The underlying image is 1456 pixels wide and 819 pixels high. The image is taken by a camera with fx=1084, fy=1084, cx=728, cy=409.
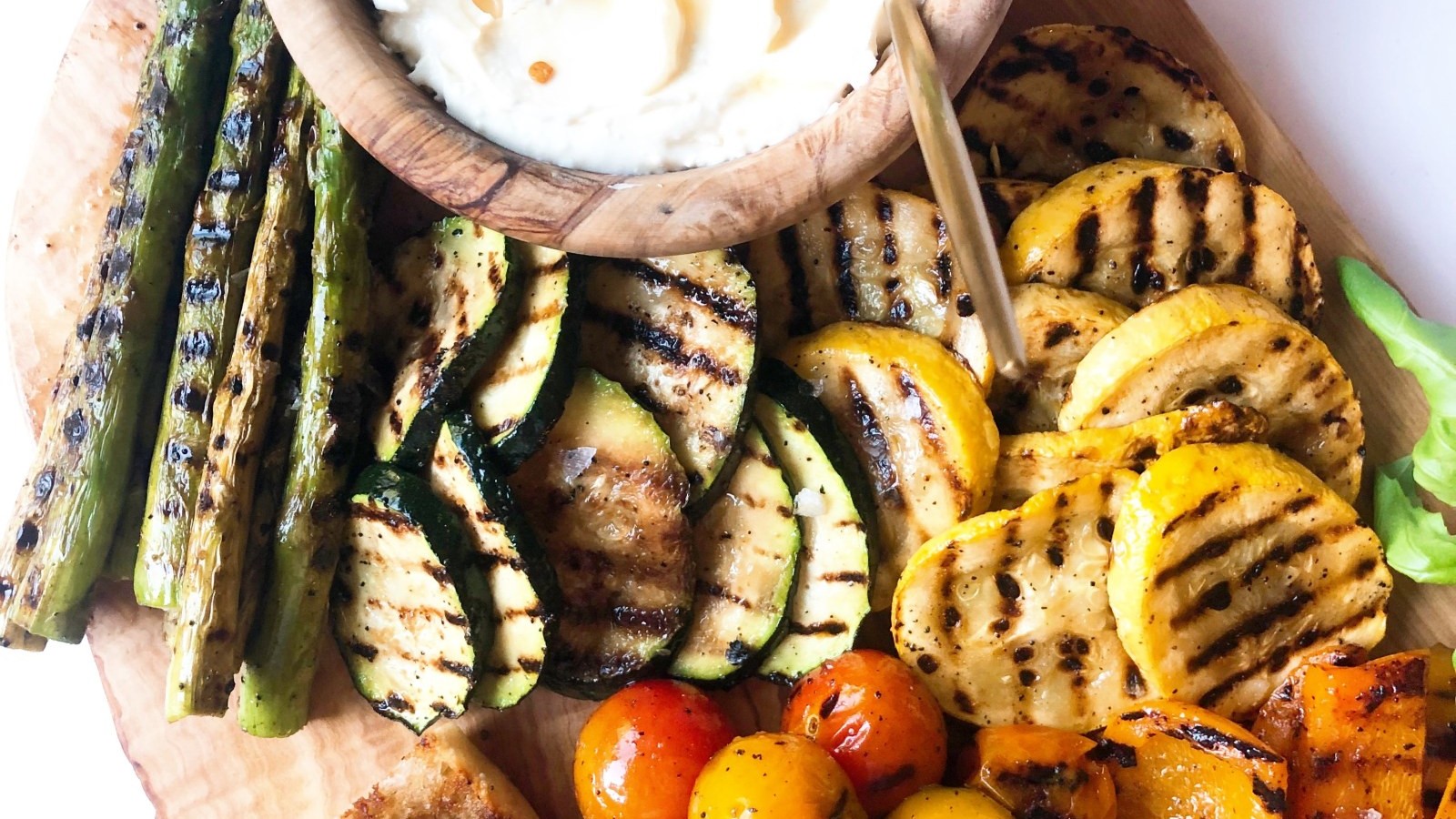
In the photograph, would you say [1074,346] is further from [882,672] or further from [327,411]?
[327,411]

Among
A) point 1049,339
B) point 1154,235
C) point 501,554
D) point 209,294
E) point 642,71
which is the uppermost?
point 642,71

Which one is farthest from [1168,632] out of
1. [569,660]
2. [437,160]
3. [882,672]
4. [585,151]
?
[437,160]

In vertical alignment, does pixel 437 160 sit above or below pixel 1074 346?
above

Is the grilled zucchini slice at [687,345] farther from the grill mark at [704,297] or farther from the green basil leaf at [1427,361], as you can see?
the green basil leaf at [1427,361]

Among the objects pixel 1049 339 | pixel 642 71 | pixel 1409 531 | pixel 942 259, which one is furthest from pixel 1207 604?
pixel 642 71

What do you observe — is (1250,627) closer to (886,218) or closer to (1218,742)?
(1218,742)

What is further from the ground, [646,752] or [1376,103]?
[1376,103]
